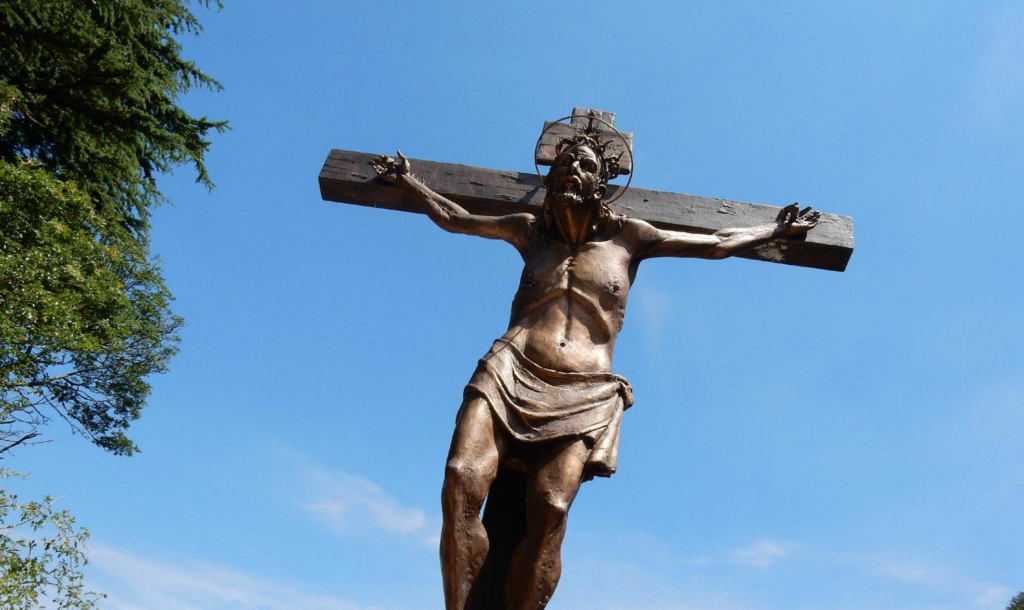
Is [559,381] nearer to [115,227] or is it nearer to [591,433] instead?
[591,433]

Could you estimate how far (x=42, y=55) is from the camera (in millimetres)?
11406

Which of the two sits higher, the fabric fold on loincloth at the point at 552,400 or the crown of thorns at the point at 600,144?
the crown of thorns at the point at 600,144

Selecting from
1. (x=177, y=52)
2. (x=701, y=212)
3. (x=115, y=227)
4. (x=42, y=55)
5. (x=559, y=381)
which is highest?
(x=177, y=52)

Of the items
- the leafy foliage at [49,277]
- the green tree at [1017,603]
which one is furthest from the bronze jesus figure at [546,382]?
the green tree at [1017,603]

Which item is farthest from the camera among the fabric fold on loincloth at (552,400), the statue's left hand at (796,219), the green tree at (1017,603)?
the green tree at (1017,603)

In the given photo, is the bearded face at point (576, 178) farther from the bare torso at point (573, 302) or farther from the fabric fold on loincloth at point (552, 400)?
the fabric fold on loincloth at point (552, 400)

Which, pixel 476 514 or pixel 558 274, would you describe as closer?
pixel 476 514

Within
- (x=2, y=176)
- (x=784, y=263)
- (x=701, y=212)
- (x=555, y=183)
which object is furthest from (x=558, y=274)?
(x=2, y=176)

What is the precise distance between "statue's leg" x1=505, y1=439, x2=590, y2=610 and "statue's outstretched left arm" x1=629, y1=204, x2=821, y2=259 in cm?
146

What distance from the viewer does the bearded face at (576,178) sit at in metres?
4.92

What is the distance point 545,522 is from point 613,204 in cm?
245

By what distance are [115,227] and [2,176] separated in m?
2.98

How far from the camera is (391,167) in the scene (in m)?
5.70

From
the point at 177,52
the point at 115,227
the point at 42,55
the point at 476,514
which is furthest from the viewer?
the point at 177,52
